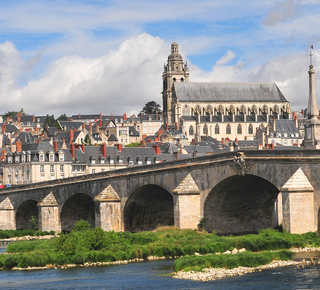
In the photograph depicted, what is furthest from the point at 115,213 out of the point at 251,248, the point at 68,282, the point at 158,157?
the point at 158,157

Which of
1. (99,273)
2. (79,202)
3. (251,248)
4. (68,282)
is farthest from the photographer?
(79,202)

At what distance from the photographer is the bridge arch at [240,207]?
5840 cm

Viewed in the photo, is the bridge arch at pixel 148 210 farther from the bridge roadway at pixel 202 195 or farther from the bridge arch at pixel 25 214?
the bridge arch at pixel 25 214

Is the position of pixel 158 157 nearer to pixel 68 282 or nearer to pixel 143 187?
pixel 143 187

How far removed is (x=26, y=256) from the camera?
4991 centimetres

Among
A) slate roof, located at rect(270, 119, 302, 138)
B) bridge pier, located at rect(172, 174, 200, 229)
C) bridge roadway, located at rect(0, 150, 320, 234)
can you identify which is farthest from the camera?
slate roof, located at rect(270, 119, 302, 138)

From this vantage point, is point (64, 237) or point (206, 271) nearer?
point (206, 271)

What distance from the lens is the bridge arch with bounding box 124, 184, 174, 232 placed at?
68.2 meters

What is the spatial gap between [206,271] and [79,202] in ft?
126

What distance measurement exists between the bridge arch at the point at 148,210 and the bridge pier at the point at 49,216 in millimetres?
12367

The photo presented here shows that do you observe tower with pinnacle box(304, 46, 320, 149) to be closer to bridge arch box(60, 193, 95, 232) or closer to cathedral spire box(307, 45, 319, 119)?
cathedral spire box(307, 45, 319, 119)

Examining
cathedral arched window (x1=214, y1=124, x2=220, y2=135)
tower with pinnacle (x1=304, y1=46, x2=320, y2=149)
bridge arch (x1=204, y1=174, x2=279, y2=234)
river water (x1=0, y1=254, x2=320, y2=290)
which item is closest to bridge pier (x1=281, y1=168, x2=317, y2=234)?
tower with pinnacle (x1=304, y1=46, x2=320, y2=149)

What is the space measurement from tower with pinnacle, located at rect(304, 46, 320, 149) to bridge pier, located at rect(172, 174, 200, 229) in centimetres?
1018

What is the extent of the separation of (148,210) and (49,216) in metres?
13.4
